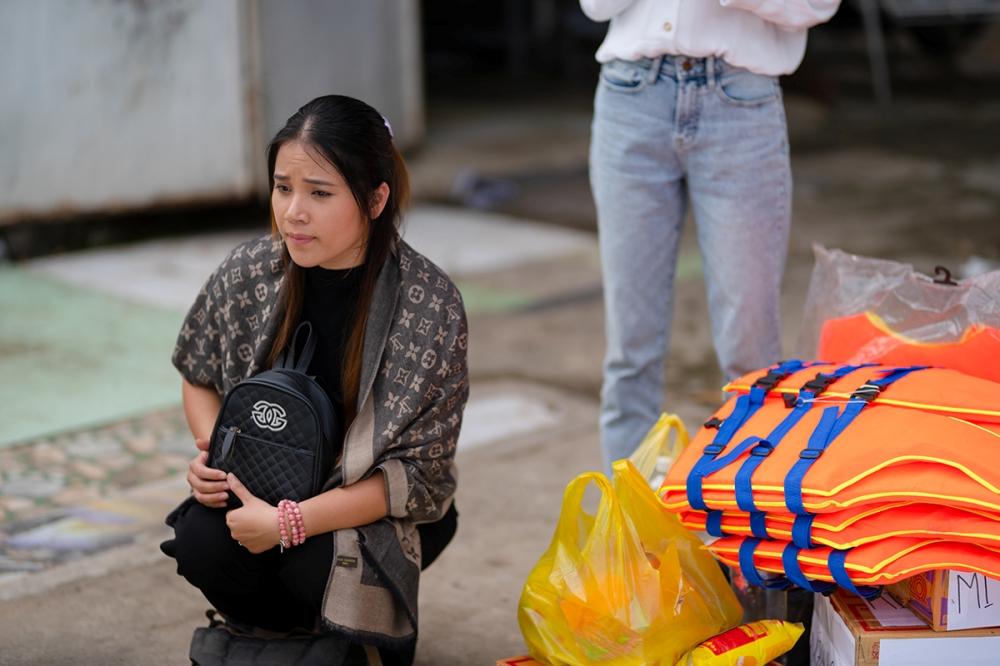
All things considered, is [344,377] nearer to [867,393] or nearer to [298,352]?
[298,352]

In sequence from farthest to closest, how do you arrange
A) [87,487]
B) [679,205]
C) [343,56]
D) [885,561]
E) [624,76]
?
[343,56]
[87,487]
[679,205]
[624,76]
[885,561]

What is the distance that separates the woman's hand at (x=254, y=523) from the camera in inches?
93.4

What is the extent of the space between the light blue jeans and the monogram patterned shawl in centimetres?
62

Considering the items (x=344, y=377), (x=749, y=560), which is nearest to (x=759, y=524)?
(x=749, y=560)

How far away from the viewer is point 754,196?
2.92 m

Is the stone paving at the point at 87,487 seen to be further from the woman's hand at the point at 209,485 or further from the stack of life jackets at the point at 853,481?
the stack of life jackets at the point at 853,481

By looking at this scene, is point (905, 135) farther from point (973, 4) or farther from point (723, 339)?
point (723, 339)

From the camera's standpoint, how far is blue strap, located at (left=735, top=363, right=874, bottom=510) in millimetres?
2277

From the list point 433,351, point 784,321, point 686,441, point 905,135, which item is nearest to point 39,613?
point 433,351

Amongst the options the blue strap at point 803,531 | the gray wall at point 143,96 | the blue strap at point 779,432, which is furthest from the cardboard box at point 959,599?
the gray wall at point 143,96

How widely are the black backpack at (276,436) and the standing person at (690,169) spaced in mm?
923

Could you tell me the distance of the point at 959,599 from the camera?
225 centimetres

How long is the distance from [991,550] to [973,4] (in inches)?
378

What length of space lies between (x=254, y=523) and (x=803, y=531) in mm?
973
